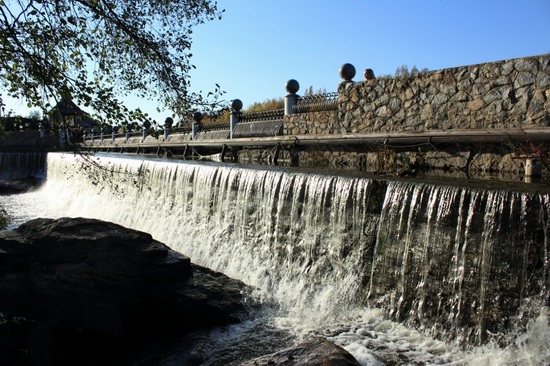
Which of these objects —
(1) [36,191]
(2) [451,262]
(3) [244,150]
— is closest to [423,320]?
(2) [451,262]

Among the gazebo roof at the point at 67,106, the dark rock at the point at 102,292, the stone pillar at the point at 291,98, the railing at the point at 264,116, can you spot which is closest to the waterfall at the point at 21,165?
the railing at the point at 264,116

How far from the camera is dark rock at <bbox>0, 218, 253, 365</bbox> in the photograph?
5227 millimetres

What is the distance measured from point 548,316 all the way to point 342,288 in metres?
2.39

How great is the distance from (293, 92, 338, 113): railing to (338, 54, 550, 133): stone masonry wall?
0.38m

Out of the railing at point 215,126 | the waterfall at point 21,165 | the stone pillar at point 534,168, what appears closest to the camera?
the stone pillar at point 534,168

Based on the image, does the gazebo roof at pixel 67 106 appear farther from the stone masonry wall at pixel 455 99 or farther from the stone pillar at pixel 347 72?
the stone pillar at pixel 347 72

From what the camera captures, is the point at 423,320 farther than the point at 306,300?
No

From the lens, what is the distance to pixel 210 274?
6.26 meters

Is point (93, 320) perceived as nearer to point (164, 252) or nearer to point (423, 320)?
point (164, 252)

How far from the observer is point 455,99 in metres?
9.27

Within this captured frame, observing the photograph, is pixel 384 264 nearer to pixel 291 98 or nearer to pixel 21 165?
pixel 291 98

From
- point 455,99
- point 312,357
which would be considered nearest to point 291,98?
point 455,99

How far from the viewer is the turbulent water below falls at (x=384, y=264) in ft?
14.4

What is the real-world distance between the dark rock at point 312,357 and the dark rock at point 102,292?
221cm
